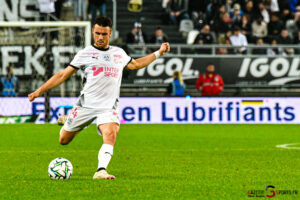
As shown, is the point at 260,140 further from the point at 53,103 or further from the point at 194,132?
the point at 53,103

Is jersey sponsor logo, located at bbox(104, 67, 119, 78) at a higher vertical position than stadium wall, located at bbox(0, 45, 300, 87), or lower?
higher

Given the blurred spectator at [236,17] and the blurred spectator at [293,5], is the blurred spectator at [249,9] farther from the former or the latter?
the blurred spectator at [293,5]

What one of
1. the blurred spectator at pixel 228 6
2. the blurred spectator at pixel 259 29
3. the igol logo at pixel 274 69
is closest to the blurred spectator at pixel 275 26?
the blurred spectator at pixel 259 29

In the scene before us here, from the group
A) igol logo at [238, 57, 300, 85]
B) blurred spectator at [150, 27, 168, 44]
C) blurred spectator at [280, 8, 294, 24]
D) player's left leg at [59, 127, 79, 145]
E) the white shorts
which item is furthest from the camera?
blurred spectator at [280, 8, 294, 24]

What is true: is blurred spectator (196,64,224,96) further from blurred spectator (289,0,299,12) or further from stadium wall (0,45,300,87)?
blurred spectator (289,0,299,12)

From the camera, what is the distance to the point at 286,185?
28.6 ft

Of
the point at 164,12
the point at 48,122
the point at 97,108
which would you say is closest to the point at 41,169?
the point at 97,108

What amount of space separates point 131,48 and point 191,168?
49.3ft

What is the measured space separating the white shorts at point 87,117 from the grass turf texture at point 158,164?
63 cm

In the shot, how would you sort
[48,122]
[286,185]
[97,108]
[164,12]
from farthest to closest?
1. [164,12]
2. [48,122]
3. [97,108]
4. [286,185]

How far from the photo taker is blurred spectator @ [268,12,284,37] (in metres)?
29.0

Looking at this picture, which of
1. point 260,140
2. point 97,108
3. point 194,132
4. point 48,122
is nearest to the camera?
point 97,108

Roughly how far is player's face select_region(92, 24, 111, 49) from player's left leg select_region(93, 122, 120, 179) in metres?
1.00

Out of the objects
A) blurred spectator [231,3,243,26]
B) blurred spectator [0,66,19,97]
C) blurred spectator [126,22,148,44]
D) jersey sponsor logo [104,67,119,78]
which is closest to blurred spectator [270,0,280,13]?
blurred spectator [231,3,243,26]
